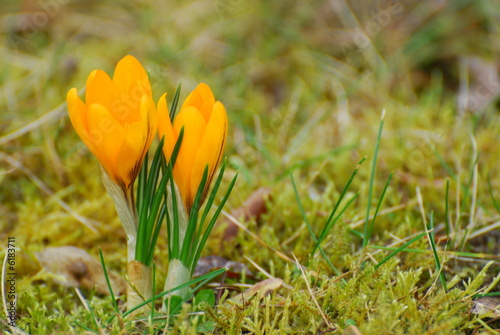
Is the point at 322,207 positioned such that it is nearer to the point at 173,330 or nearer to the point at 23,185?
the point at 173,330

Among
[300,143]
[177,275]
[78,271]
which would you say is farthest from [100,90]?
[300,143]

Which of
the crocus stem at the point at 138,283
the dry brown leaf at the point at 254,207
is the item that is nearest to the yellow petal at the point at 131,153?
the crocus stem at the point at 138,283

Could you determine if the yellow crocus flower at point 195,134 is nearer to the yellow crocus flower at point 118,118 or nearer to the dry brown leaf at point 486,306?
the yellow crocus flower at point 118,118

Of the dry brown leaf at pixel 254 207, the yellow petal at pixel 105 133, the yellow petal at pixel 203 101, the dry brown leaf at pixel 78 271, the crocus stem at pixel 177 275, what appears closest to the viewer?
the yellow petal at pixel 105 133

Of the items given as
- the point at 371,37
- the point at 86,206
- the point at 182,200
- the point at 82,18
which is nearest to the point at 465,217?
the point at 182,200

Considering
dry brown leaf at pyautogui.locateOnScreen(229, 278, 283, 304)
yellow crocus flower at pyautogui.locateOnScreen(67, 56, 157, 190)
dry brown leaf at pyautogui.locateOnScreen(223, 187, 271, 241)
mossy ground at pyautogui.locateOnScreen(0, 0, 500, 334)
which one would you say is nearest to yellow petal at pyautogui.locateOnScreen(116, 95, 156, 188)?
yellow crocus flower at pyautogui.locateOnScreen(67, 56, 157, 190)

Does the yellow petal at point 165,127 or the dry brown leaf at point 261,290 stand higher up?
the yellow petal at point 165,127
